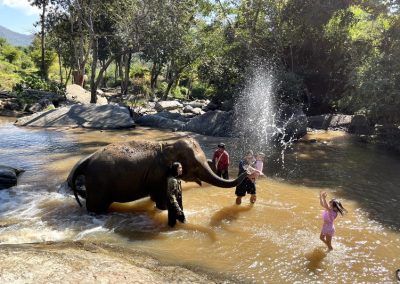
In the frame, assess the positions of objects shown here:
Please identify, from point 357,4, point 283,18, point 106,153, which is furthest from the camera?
point 283,18

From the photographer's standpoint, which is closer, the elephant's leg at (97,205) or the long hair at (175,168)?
the long hair at (175,168)

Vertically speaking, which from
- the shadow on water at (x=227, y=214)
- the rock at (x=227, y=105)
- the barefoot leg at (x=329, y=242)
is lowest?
the shadow on water at (x=227, y=214)

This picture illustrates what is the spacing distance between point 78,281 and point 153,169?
4.12 meters

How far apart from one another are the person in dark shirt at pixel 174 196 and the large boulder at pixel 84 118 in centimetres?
1572

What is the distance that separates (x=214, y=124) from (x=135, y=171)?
47.8 ft

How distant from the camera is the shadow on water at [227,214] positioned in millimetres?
9274

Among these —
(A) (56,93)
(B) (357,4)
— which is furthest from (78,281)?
(A) (56,93)

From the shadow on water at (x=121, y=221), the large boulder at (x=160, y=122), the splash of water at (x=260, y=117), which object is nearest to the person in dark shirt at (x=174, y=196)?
the shadow on water at (x=121, y=221)

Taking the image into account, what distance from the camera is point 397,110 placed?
19031 millimetres

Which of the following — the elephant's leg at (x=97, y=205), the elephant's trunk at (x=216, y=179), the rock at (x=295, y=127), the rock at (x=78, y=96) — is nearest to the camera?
the elephant's trunk at (x=216, y=179)

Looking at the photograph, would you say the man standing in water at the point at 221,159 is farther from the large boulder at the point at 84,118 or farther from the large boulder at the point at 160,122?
the large boulder at the point at 84,118

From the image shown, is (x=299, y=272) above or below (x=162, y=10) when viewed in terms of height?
below

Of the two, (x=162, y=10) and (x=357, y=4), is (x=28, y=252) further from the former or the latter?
(x=162, y=10)

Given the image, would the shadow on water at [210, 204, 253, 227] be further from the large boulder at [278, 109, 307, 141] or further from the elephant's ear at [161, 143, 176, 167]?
the large boulder at [278, 109, 307, 141]
